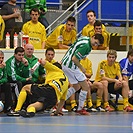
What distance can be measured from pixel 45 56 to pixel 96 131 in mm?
4582

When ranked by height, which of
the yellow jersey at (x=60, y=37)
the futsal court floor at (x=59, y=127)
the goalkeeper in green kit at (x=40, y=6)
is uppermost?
the goalkeeper in green kit at (x=40, y=6)

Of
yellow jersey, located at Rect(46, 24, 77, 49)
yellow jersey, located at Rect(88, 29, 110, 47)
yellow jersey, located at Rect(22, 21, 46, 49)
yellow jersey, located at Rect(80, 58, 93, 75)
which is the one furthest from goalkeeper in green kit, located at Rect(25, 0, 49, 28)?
yellow jersey, located at Rect(80, 58, 93, 75)

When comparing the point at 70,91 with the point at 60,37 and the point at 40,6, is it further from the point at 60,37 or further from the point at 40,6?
the point at 40,6

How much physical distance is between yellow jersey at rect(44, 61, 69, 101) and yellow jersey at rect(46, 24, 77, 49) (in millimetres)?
2509

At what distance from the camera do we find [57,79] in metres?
9.23

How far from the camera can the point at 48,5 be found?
14164mm

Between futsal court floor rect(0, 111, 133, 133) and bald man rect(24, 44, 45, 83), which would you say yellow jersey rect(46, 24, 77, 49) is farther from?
futsal court floor rect(0, 111, 133, 133)

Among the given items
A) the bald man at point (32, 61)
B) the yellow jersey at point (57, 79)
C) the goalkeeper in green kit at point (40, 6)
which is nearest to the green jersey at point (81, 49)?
Answer: the yellow jersey at point (57, 79)

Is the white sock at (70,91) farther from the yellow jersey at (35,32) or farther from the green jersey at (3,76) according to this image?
the yellow jersey at (35,32)

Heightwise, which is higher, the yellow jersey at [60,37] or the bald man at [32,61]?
the yellow jersey at [60,37]

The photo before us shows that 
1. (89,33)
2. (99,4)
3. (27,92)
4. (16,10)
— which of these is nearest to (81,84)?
(27,92)

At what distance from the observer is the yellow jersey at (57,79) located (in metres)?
9.16

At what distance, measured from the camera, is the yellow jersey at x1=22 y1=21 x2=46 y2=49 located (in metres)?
11.7

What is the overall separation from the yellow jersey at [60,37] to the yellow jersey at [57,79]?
2509 millimetres
